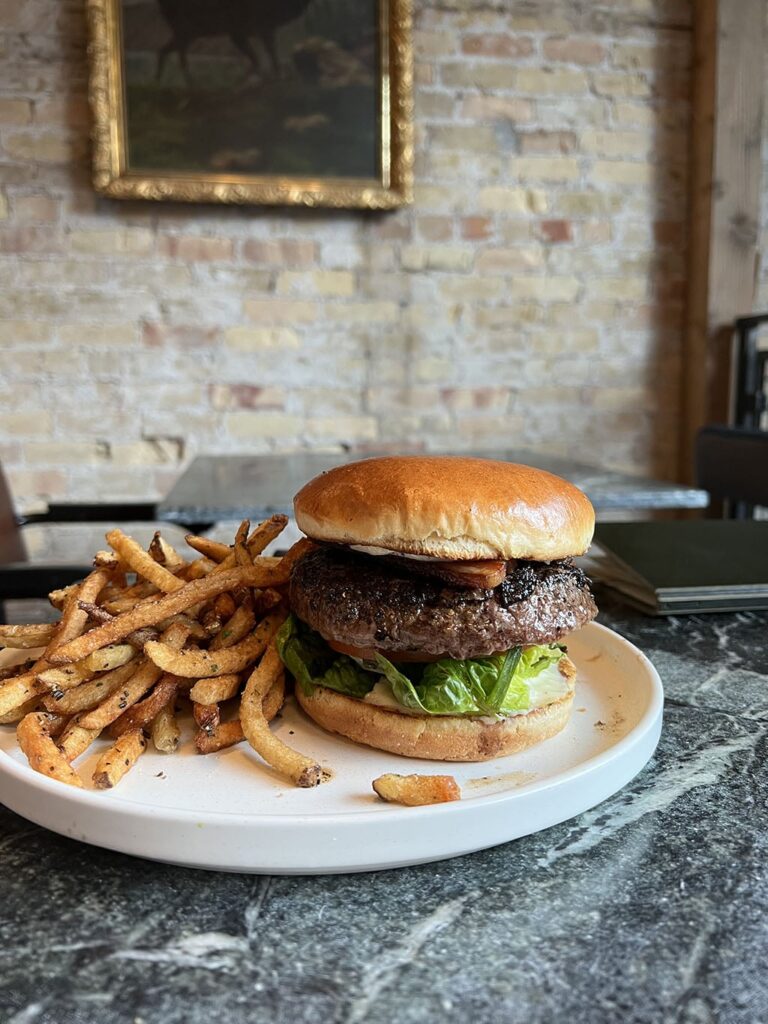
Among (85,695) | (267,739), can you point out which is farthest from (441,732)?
(85,695)

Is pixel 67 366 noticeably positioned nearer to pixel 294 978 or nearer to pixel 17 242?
pixel 17 242

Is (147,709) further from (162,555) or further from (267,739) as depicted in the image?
(162,555)

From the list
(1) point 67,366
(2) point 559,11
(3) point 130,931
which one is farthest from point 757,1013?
(2) point 559,11

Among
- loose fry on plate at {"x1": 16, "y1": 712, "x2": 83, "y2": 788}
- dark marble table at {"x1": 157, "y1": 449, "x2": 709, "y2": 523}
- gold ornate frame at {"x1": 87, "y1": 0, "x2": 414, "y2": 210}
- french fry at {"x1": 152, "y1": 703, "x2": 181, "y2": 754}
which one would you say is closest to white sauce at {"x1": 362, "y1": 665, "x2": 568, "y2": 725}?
french fry at {"x1": 152, "y1": 703, "x2": 181, "y2": 754}

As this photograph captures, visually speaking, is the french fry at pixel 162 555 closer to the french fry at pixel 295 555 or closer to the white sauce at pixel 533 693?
the french fry at pixel 295 555

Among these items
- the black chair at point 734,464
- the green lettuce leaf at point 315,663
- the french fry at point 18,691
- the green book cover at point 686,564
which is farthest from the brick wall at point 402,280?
the french fry at point 18,691

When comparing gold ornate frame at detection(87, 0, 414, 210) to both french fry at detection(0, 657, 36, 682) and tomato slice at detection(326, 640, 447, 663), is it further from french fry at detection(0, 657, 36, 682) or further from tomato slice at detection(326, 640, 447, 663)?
tomato slice at detection(326, 640, 447, 663)
